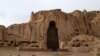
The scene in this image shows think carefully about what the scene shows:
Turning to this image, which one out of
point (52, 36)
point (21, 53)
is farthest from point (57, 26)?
point (21, 53)

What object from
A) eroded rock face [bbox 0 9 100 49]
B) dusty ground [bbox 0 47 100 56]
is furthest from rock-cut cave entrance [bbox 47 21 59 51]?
dusty ground [bbox 0 47 100 56]

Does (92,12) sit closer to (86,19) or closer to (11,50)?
(86,19)

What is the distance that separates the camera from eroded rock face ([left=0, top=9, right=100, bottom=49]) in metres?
50.7

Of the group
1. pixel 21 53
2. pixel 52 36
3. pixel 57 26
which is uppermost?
pixel 57 26

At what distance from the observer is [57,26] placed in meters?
50.6

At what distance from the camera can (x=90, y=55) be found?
3519cm

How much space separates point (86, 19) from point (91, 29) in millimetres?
2156

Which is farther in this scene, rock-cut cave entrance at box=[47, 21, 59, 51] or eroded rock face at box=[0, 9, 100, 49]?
eroded rock face at box=[0, 9, 100, 49]

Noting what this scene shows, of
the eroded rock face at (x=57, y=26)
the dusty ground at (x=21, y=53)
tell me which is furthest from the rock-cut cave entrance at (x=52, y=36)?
the dusty ground at (x=21, y=53)

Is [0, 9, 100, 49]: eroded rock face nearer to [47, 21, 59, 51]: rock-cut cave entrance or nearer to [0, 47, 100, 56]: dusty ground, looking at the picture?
[47, 21, 59, 51]: rock-cut cave entrance

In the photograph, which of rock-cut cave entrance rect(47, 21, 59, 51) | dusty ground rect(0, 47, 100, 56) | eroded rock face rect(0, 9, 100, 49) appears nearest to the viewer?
dusty ground rect(0, 47, 100, 56)

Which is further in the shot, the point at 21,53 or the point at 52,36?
the point at 52,36

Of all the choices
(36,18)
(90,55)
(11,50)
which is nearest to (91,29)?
(36,18)

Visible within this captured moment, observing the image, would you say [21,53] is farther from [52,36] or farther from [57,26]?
[57,26]
